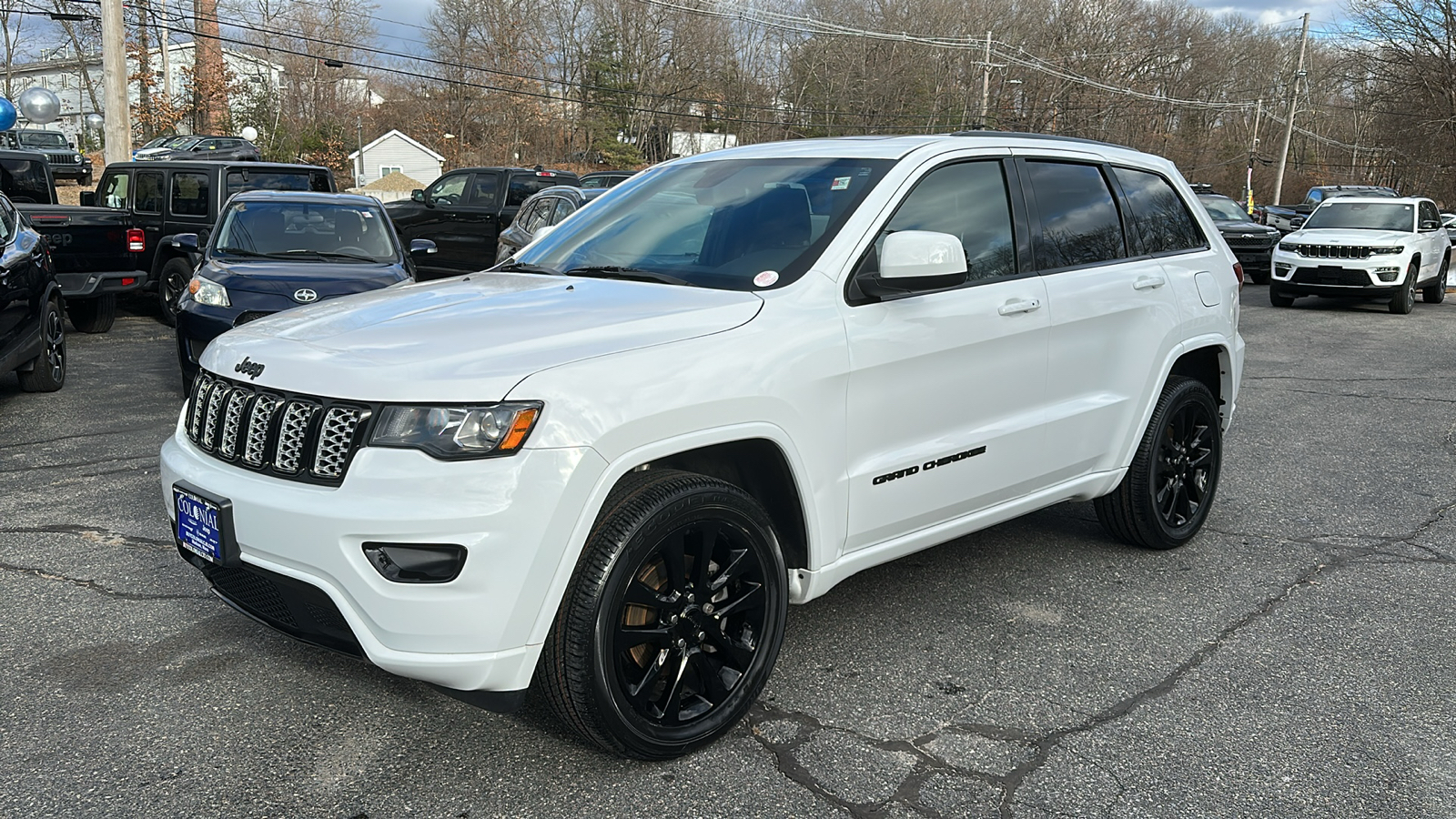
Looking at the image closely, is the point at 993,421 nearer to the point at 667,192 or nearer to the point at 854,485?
the point at 854,485

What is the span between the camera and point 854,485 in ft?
11.6

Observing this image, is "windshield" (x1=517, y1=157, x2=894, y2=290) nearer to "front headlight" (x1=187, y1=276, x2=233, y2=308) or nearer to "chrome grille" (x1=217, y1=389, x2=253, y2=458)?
"chrome grille" (x1=217, y1=389, x2=253, y2=458)

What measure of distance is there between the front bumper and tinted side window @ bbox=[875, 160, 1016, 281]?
171 cm

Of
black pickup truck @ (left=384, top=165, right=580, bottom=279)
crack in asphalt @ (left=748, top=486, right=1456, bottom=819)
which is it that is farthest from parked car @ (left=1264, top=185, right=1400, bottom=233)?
crack in asphalt @ (left=748, top=486, right=1456, bottom=819)

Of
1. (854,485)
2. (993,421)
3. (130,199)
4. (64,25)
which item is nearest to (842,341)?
(854,485)

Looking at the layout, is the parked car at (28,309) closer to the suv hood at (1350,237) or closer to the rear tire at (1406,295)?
the suv hood at (1350,237)

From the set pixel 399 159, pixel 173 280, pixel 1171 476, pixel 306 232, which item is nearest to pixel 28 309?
pixel 306 232

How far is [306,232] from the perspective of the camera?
30.2 feet

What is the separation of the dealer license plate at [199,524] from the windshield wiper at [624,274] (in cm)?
147

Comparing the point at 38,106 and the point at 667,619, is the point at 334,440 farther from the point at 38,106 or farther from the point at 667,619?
the point at 38,106

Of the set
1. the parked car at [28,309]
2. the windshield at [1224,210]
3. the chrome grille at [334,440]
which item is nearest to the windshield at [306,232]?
the parked car at [28,309]

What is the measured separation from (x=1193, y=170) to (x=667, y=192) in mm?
75691

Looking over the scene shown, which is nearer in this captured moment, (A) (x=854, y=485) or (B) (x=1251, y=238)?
(A) (x=854, y=485)

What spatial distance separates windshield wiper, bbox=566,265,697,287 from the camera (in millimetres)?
3740
